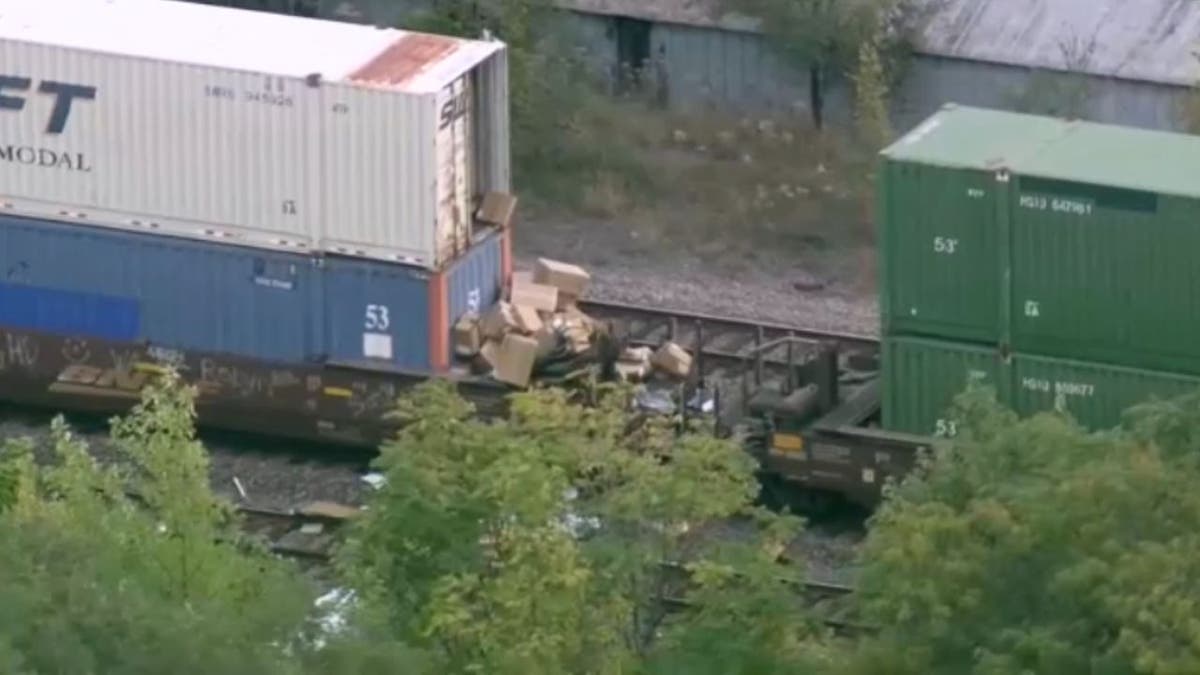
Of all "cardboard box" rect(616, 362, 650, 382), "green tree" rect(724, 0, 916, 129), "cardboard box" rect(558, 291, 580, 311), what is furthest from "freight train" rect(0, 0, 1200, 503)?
"green tree" rect(724, 0, 916, 129)

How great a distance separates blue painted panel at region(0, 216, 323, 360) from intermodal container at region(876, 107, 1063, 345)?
205 inches

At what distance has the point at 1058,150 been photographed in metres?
26.8

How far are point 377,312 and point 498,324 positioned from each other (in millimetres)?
1009

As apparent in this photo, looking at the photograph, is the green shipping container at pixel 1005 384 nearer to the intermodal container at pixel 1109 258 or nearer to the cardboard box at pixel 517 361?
the intermodal container at pixel 1109 258

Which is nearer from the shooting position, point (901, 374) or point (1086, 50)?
point (901, 374)

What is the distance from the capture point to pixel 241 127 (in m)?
29.1

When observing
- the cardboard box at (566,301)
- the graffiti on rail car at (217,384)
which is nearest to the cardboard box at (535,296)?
the cardboard box at (566,301)

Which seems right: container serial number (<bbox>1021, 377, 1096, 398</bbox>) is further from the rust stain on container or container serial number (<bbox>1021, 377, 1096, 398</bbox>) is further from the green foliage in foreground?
the rust stain on container

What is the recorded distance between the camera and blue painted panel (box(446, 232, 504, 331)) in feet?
96.3

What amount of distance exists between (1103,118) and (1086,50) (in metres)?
0.97

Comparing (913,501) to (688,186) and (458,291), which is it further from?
(688,186)

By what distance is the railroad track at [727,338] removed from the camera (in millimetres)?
29828

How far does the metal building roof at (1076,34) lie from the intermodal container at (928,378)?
11705 millimetres

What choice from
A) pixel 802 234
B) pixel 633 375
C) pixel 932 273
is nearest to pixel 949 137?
pixel 932 273
